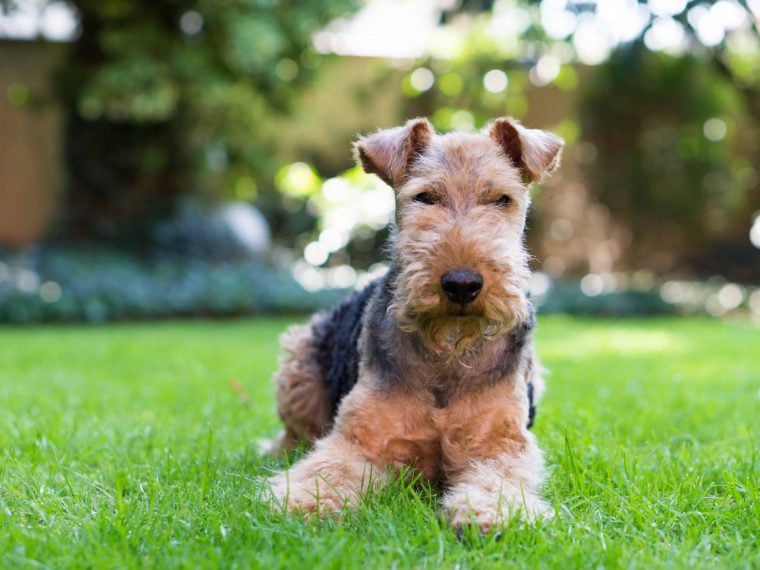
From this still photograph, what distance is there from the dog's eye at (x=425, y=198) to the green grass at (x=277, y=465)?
0.91 m

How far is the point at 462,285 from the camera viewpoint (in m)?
2.29

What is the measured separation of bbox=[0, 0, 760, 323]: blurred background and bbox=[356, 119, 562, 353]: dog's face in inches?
259

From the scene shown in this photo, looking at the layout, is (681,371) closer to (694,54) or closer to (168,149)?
(694,54)

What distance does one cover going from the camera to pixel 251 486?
8.47ft

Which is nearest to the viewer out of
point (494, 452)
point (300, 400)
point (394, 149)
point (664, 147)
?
point (494, 452)

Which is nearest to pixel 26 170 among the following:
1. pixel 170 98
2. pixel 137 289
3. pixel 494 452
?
pixel 137 289

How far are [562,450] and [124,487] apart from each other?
158 centimetres

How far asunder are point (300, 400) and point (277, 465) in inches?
14.8

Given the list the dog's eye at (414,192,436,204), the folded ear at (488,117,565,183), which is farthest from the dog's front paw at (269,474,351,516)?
the folded ear at (488,117,565,183)

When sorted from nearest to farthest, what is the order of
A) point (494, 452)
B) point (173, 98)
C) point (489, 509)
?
point (489, 509) < point (494, 452) < point (173, 98)

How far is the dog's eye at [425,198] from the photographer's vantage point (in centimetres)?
263

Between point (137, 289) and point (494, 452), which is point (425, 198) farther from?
point (137, 289)

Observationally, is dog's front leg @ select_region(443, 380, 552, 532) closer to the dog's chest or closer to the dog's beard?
the dog's chest

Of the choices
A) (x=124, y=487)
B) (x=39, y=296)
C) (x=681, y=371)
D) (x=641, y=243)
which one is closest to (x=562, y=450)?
(x=124, y=487)
